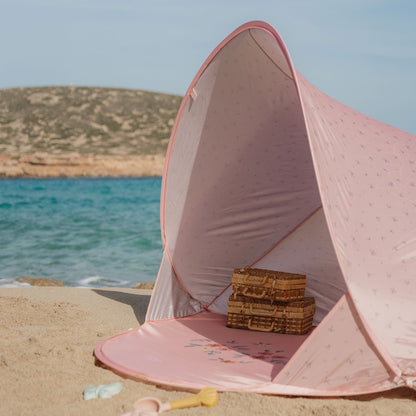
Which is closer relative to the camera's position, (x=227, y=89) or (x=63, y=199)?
(x=227, y=89)

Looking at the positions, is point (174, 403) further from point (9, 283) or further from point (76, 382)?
point (9, 283)

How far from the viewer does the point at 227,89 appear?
168 inches

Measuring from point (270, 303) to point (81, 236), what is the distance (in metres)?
8.55

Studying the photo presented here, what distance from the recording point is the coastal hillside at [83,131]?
103ft

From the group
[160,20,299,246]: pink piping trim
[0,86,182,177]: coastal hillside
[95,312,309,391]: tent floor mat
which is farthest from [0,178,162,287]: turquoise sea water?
[0,86,182,177]: coastal hillside

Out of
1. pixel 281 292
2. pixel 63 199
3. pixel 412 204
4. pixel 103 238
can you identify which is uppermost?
pixel 412 204

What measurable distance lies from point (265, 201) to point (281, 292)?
93 cm

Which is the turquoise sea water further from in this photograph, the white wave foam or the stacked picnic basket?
the stacked picnic basket

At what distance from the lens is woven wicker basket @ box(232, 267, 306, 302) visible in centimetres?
425

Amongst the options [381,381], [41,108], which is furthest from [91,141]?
[381,381]

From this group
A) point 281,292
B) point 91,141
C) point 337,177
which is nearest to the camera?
point 337,177

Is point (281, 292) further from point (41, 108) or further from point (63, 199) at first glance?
point (41, 108)

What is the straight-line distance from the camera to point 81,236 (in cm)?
1232

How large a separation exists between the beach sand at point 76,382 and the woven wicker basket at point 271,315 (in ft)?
2.48
